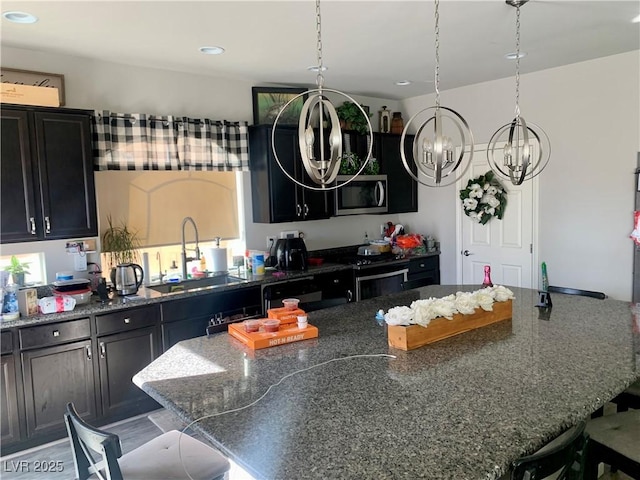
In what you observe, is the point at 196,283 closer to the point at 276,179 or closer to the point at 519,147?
the point at 276,179

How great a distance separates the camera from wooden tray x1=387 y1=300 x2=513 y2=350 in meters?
2.10

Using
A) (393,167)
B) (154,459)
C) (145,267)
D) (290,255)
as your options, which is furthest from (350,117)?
(154,459)

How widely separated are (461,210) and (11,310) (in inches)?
164

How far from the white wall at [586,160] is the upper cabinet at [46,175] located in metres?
3.74

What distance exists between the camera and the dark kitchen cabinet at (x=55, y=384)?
118 inches

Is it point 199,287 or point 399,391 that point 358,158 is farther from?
point 399,391

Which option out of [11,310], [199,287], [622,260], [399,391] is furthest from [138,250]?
[622,260]

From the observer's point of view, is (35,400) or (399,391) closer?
(399,391)

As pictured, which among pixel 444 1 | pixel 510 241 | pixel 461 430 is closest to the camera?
pixel 461 430

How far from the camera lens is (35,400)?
9.95ft

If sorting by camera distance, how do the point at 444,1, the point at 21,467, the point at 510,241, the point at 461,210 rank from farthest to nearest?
the point at 461,210
the point at 510,241
the point at 21,467
the point at 444,1

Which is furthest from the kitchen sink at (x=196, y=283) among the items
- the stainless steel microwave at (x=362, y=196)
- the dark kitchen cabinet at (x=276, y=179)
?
the stainless steel microwave at (x=362, y=196)

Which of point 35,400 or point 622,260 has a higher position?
point 622,260

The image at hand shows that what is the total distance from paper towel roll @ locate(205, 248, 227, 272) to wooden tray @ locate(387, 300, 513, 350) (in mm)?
2319
